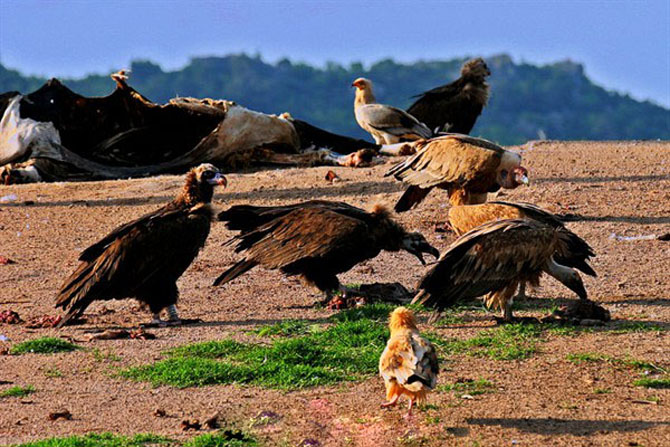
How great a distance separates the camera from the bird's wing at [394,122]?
53.8 ft

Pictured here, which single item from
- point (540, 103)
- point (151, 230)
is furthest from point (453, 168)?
point (540, 103)

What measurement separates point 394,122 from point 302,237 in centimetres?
832

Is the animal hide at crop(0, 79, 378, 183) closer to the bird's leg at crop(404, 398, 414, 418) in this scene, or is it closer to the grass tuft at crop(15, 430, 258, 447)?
the bird's leg at crop(404, 398, 414, 418)

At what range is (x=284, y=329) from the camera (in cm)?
755

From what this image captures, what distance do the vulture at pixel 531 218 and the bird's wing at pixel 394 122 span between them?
25.0 ft

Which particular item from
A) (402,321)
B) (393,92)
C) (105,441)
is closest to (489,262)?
(402,321)

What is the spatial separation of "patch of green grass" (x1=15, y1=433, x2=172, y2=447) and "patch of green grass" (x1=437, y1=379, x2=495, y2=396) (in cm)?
165

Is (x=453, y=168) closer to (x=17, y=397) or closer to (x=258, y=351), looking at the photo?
(x=258, y=351)

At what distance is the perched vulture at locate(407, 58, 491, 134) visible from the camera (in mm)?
17953

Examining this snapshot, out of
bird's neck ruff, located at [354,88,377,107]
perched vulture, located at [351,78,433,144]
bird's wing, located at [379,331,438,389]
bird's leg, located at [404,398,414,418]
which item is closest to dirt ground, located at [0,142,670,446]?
bird's leg, located at [404,398,414,418]

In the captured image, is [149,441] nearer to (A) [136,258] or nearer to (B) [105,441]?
(B) [105,441]

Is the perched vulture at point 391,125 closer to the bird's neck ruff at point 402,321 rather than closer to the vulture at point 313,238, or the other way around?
the vulture at point 313,238

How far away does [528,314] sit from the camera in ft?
26.2

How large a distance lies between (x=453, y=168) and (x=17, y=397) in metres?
5.22
